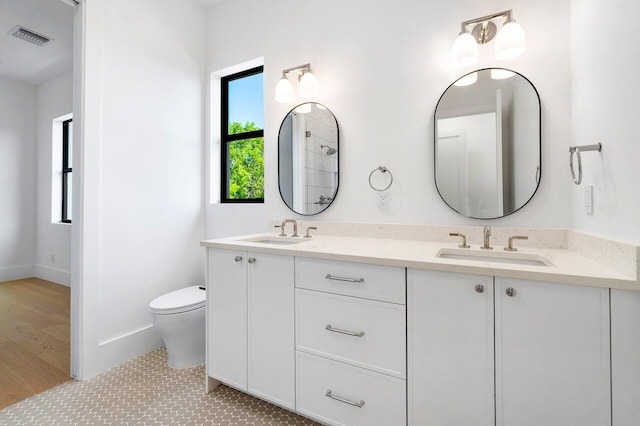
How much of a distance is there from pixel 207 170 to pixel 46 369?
175 centimetres

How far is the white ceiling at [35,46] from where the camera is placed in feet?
8.58

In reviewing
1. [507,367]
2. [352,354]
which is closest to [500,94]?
[507,367]

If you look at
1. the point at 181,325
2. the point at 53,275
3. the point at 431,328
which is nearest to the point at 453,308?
the point at 431,328

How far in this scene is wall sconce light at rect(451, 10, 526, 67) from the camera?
150cm

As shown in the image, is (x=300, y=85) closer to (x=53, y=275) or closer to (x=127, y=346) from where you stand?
(x=127, y=346)

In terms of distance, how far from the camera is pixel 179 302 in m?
2.02

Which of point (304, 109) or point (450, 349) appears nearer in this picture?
point (450, 349)

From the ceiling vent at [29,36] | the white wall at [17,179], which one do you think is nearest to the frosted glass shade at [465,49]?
the ceiling vent at [29,36]

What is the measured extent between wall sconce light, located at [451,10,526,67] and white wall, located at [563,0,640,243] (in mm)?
250

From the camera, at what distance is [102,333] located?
201 centimetres

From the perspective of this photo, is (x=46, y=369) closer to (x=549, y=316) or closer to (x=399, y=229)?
(x=399, y=229)

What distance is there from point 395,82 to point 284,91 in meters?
0.78

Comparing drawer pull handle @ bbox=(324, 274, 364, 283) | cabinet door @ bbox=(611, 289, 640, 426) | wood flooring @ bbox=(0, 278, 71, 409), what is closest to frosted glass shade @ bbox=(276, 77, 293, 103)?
drawer pull handle @ bbox=(324, 274, 364, 283)

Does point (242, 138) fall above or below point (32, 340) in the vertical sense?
above
